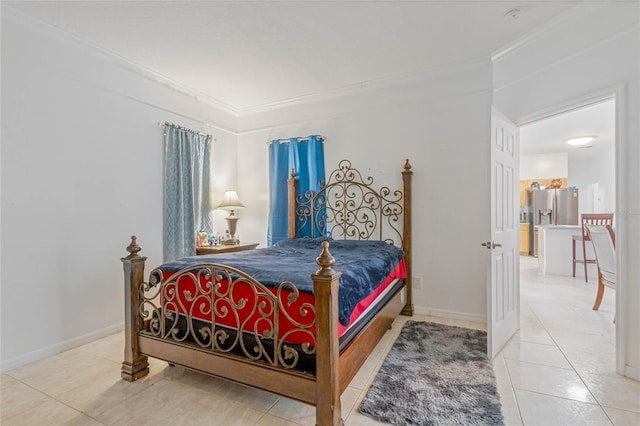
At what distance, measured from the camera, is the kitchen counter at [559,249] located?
5.30 m

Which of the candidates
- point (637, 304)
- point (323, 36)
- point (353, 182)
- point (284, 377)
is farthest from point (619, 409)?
point (323, 36)

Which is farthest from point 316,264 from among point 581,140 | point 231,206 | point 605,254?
point 581,140

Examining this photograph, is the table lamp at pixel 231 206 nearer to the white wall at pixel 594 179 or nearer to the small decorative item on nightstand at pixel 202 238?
the small decorative item on nightstand at pixel 202 238

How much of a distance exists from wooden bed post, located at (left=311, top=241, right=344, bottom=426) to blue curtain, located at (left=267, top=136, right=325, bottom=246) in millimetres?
2553

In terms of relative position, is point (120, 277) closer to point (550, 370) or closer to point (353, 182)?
point (353, 182)

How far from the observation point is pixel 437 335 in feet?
9.16

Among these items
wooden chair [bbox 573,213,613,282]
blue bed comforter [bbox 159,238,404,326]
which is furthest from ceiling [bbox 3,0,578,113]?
wooden chair [bbox 573,213,613,282]

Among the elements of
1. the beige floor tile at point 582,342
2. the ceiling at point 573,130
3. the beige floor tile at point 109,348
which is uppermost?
the ceiling at point 573,130

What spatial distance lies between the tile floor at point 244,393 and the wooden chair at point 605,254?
2.41ft

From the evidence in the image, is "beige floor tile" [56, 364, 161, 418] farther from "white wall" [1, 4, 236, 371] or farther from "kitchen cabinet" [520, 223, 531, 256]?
"kitchen cabinet" [520, 223, 531, 256]

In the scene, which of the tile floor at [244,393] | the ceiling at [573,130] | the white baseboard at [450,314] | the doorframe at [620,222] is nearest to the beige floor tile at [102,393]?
the tile floor at [244,393]

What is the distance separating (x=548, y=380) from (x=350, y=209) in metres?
2.43

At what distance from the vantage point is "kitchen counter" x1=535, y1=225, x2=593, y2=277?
5297mm

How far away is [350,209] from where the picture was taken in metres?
3.83
